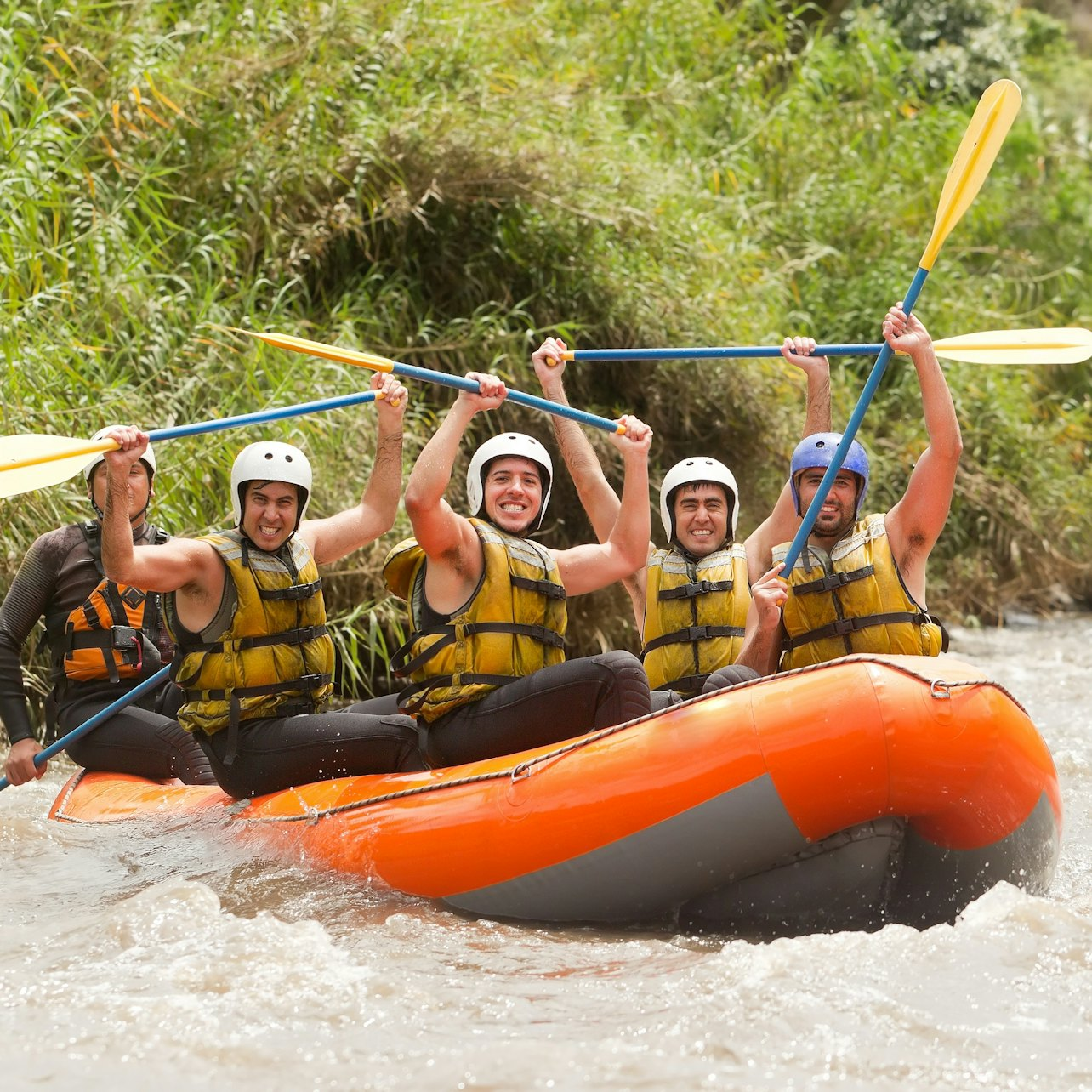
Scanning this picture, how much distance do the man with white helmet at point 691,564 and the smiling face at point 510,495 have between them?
1.32 ft

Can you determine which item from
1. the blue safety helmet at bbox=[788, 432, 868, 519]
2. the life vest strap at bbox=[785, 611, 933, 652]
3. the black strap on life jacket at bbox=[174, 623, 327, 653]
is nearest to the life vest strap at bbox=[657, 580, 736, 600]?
the blue safety helmet at bbox=[788, 432, 868, 519]

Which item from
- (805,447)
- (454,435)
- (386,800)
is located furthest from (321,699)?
(805,447)

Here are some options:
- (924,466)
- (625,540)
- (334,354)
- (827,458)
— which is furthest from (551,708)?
(334,354)

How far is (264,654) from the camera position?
380 cm

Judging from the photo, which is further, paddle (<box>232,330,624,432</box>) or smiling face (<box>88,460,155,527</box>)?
smiling face (<box>88,460,155,527</box>)

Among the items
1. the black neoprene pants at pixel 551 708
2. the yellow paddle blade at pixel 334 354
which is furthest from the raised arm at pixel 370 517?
the black neoprene pants at pixel 551 708

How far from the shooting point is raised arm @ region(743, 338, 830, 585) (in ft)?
14.0

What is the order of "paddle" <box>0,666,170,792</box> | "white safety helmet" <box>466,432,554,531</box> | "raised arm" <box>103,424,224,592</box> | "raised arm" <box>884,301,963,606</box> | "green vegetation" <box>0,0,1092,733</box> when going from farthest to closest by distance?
1. "green vegetation" <box>0,0,1092,733</box>
2. "paddle" <box>0,666,170,792</box>
3. "white safety helmet" <box>466,432,554,531</box>
4. "raised arm" <box>884,301,963,606</box>
5. "raised arm" <box>103,424,224,592</box>

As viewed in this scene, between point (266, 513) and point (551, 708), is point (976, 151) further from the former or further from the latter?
point (266, 513)

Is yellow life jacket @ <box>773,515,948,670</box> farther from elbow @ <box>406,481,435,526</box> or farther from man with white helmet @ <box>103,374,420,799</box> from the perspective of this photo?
man with white helmet @ <box>103,374,420,799</box>

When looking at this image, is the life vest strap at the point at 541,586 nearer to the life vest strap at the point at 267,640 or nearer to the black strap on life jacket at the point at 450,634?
the black strap on life jacket at the point at 450,634

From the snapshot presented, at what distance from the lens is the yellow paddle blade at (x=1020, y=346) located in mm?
3935

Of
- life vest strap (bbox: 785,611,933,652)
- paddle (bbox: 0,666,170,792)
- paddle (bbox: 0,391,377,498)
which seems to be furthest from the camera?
paddle (bbox: 0,666,170,792)

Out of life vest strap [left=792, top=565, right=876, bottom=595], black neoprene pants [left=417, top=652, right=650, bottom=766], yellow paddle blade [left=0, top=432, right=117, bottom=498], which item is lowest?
black neoprene pants [left=417, top=652, right=650, bottom=766]
